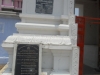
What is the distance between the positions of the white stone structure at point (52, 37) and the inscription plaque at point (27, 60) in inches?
3.3

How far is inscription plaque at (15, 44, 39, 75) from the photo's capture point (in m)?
2.70

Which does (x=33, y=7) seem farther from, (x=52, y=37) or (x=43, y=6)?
(x=52, y=37)

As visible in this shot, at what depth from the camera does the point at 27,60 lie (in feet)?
9.01

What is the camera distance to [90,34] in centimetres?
603

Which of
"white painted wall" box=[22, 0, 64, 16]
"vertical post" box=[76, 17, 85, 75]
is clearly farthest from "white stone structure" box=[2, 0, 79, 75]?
"vertical post" box=[76, 17, 85, 75]

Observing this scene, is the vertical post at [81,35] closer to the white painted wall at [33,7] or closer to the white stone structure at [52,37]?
the white stone structure at [52,37]

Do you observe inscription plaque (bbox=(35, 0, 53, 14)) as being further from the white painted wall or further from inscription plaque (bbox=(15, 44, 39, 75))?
inscription plaque (bbox=(15, 44, 39, 75))

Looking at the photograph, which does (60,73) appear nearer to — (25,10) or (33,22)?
(33,22)

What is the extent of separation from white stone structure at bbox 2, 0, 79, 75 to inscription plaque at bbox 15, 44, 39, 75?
83 millimetres

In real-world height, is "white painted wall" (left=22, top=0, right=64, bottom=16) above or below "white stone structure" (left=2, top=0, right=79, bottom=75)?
above

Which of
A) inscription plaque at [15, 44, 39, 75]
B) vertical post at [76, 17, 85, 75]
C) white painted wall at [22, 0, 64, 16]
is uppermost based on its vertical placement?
white painted wall at [22, 0, 64, 16]

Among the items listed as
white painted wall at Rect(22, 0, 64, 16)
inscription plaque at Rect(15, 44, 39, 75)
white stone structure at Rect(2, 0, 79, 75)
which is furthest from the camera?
white painted wall at Rect(22, 0, 64, 16)

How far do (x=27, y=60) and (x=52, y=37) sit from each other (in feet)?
A: 2.37

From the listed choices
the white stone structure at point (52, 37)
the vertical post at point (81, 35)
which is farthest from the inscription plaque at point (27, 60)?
the vertical post at point (81, 35)
